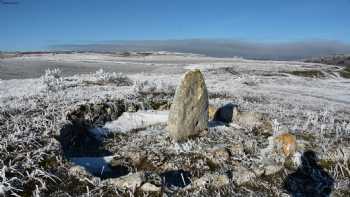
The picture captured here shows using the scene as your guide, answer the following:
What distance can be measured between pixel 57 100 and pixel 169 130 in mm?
6551

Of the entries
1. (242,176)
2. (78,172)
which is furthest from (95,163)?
(242,176)

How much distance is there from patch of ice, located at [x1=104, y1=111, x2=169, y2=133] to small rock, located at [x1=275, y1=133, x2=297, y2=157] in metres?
5.01

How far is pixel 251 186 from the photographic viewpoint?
10.2 m

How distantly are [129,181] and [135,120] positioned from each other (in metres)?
6.59

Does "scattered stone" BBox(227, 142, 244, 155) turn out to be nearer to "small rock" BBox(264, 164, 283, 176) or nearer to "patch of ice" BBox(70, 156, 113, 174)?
"small rock" BBox(264, 164, 283, 176)

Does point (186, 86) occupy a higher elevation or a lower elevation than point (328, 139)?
higher

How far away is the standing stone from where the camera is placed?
1333cm

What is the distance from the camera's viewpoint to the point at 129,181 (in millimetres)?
9383

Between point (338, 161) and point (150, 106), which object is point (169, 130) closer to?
point (150, 106)

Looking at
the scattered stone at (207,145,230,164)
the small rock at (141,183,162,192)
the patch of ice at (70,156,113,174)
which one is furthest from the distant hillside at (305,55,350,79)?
the small rock at (141,183,162,192)

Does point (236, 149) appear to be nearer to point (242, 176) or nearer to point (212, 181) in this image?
point (242, 176)

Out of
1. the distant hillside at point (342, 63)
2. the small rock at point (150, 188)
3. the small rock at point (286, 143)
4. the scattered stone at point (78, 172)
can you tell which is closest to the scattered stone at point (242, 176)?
the small rock at point (286, 143)

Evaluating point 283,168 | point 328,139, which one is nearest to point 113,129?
point 283,168

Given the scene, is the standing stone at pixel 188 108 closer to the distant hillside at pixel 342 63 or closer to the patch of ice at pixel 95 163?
the patch of ice at pixel 95 163
